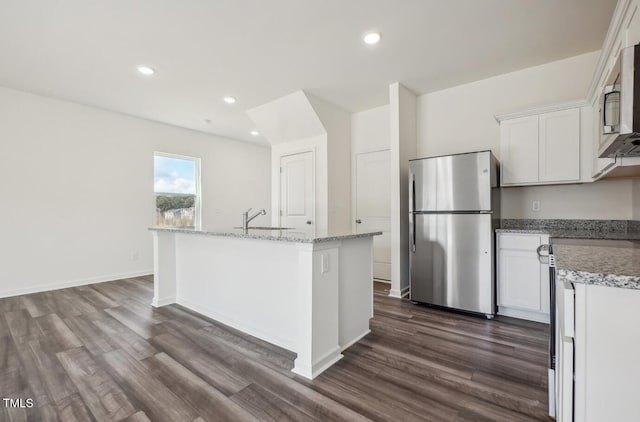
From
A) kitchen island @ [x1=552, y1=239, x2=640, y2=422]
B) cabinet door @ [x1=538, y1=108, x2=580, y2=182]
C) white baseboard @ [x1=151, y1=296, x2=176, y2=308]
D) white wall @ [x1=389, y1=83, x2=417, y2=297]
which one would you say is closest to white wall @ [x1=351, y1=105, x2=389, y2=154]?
white wall @ [x1=389, y1=83, x2=417, y2=297]

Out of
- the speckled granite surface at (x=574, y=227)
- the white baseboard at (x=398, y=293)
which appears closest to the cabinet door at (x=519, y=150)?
the speckled granite surface at (x=574, y=227)

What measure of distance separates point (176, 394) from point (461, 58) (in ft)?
12.6

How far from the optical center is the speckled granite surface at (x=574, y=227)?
2.73 metres

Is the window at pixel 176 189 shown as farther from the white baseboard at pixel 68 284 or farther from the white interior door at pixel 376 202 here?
the white interior door at pixel 376 202

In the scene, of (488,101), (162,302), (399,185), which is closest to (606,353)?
(399,185)

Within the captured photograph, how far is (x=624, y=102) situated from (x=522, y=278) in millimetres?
2030

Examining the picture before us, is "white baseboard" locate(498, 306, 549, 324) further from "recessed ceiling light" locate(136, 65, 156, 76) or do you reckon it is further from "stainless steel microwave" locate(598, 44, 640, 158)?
"recessed ceiling light" locate(136, 65, 156, 76)

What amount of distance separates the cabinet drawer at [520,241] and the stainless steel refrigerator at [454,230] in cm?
Result: 12

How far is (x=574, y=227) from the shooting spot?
9.96 feet

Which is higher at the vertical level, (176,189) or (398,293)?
(176,189)

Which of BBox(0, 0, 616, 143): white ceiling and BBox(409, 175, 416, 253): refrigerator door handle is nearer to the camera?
BBox(0, 0, 616, 143): white ceiling

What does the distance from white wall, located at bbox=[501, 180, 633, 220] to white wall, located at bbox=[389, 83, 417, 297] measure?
1.15 m

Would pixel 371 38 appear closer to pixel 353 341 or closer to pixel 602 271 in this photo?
pixel 602 271

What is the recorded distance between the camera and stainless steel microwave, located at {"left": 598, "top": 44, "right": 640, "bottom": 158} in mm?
1308
